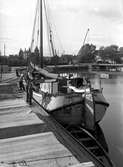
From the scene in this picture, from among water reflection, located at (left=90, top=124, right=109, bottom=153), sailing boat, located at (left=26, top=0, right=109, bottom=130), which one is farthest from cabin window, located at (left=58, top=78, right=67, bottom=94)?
water reflection, located at (left=90, top=124, right=109, bottom=153)

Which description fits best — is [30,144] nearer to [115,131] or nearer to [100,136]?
[100,136]

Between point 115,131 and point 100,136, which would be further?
point 115,131

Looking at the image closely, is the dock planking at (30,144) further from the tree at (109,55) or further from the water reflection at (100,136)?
the tree at (109,55)

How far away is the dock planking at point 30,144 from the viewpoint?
28.3 feet

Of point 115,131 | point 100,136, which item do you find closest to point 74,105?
point 100,136

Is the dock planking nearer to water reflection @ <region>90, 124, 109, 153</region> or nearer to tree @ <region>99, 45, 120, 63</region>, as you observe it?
water reflection @ <region>90, 124, 109, 153</region>

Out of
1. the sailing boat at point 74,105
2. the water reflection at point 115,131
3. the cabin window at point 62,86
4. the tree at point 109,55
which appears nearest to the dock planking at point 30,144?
the sailing boat at point 74,105

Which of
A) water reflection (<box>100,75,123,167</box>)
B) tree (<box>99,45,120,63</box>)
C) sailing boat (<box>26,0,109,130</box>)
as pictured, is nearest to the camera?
water reflection (<box>100,75,123,167</box>)

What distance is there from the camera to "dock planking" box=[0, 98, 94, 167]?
864 centimetres

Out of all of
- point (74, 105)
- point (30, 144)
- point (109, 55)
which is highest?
point (109, 55)

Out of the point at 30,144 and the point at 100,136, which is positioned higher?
the point at 30,144

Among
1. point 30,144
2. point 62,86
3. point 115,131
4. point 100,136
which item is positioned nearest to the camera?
point 30,144

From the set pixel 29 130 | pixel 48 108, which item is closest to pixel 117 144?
pixel 48 108

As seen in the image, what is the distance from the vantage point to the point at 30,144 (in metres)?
10.1
